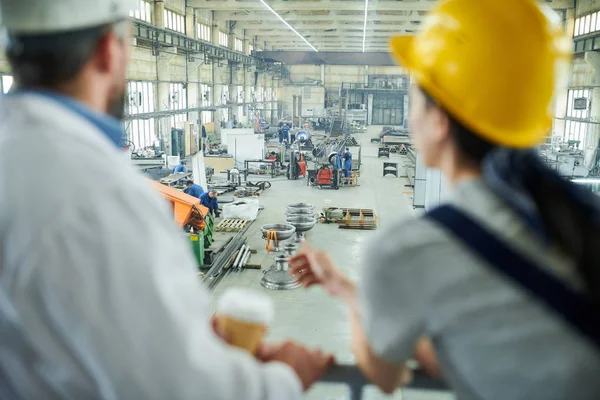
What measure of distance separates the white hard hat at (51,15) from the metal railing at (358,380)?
104cm

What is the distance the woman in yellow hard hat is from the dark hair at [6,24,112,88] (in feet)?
2.36

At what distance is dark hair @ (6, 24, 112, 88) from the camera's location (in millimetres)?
1023

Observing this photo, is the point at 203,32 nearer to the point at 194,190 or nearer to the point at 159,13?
the point at 159,13

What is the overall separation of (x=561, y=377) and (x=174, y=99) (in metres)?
23.0

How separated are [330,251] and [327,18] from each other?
16.7 metres

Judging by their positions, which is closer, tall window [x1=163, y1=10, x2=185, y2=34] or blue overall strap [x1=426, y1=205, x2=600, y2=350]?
blue overall strap [x1=426, y1=205, x2=600, y2=350]

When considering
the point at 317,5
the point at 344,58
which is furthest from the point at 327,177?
the point at 344,58

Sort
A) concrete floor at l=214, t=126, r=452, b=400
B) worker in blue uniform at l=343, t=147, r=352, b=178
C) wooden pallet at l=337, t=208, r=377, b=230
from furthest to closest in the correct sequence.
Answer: worker in blue uniform at l=343, t=147, r=352, b=178, wooden pallet at l=337, t=208, r=377, b=230, concrete floor at l=214, t=126, r=452, b=400

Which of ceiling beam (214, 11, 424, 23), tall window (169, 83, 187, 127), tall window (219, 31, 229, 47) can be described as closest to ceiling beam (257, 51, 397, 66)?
ceiling beam (214, 11, 424, 23)

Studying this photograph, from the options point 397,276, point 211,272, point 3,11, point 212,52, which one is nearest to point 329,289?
point 397,276

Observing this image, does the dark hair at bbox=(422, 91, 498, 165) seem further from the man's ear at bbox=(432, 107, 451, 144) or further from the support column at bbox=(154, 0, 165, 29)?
the support column at bbox=(154, 0, 165, 29)

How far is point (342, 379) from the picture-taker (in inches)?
57.2

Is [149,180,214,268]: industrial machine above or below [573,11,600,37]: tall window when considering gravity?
below

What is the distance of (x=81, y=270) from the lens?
860 millimetres
